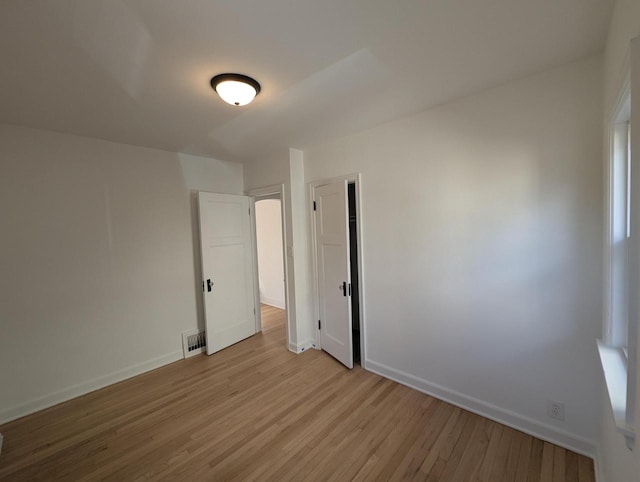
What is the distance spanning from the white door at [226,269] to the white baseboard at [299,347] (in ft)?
2.77

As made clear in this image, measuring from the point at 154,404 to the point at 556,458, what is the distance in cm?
315

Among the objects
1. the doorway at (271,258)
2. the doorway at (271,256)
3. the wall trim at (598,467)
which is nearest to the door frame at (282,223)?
the doorway at (271,258)

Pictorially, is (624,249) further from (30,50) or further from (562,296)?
(30,50)

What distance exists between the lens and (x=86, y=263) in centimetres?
264

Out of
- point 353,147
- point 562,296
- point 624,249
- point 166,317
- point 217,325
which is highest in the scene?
point 353,147

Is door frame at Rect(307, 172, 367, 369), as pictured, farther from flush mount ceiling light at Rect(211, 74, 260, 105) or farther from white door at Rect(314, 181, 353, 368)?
flush mount ceiling light at Rect(211, 74, 260, 105)

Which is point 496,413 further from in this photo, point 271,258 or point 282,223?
point 271,258

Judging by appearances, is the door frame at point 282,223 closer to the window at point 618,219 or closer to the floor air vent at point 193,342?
the floor air vent at point 193,342

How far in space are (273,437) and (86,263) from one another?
95.9 inches

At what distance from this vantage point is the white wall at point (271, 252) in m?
5.32

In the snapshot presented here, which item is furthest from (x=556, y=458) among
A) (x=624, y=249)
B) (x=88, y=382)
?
(x=88, y=382)

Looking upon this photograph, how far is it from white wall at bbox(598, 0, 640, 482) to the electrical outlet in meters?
0.19

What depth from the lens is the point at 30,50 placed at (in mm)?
1397

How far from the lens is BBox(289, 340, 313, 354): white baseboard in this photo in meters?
3.31
